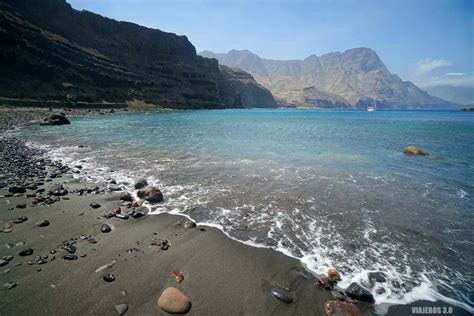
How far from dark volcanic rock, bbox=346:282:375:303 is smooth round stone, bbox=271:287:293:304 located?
1.50m

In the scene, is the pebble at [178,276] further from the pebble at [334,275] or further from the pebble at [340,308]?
the pebble at [334,275]

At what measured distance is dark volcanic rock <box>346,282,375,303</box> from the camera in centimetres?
601

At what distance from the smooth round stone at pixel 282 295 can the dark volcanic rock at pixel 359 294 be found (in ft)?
4.92

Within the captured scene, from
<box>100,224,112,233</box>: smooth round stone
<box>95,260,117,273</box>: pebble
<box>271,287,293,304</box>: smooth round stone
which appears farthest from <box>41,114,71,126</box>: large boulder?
<box>271,287,293,304</box>: smooth round stone

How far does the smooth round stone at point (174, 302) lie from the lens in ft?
17.7

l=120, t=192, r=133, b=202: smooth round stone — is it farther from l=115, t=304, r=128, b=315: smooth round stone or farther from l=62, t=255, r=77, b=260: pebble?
l=115, t=304, r=128, b=315: smooth round stone

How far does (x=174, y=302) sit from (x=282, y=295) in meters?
2.55

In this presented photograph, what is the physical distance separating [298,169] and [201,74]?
19626 cm

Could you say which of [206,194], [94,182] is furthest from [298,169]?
[94,182]

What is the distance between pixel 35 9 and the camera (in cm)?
13825

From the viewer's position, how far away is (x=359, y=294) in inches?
238

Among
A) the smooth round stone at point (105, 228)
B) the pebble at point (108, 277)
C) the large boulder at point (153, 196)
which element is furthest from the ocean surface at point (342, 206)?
the pebble at point (108, 277)

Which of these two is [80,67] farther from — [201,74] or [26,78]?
[201,74]

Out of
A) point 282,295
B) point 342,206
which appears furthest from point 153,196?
point 342,206
